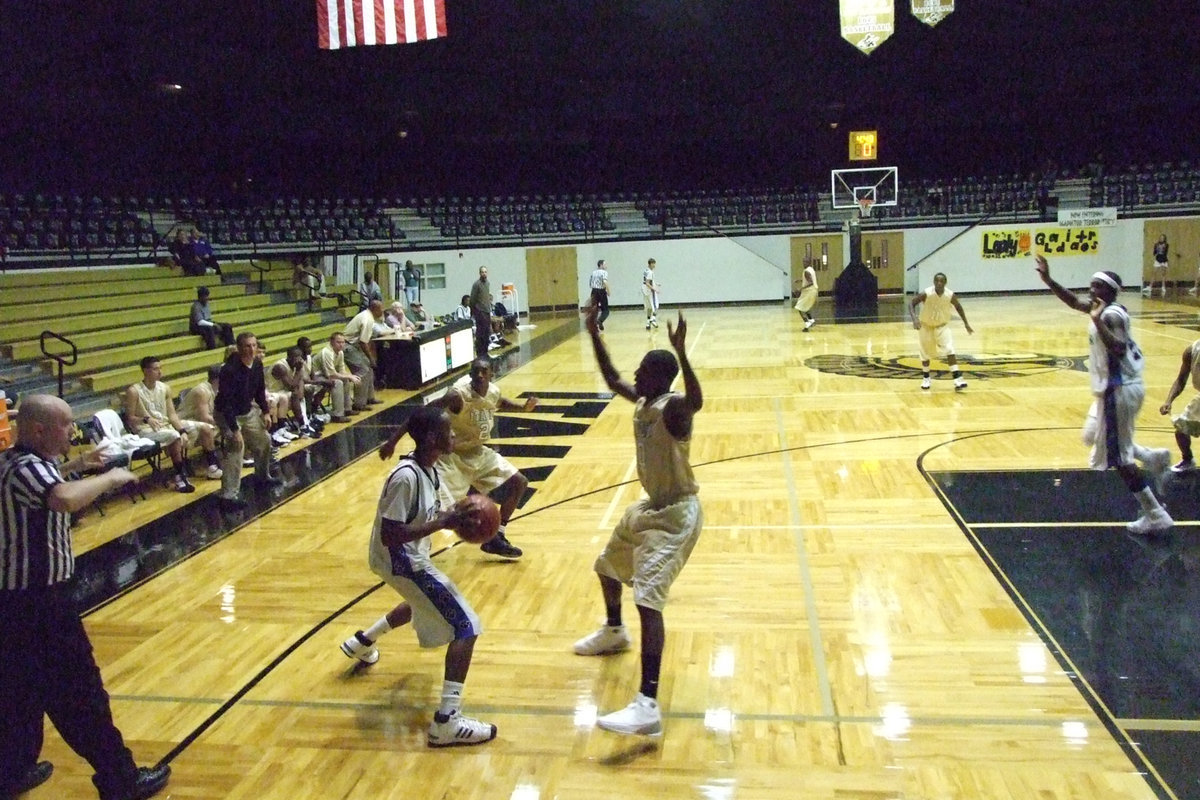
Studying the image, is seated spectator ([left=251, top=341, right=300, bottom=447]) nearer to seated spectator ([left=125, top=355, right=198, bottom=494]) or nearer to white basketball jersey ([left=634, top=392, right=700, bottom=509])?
seated spectator ([left=125, top=355, right=198, bottom=494])

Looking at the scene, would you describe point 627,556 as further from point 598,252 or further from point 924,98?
point 924,98

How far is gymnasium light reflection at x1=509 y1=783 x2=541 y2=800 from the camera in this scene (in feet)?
12.6

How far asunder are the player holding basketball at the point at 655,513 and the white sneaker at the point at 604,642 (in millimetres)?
441

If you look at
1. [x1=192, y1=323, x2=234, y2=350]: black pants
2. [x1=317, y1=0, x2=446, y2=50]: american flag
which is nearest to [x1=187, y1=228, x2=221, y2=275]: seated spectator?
[x1=192, y1=323, x2=234, y2=350]: black pants

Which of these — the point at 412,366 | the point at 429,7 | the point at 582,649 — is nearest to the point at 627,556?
the point at 582,649

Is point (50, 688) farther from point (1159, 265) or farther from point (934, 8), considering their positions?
point (1159, 265)

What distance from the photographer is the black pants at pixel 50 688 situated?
3.72 m

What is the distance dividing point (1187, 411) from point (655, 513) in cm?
598

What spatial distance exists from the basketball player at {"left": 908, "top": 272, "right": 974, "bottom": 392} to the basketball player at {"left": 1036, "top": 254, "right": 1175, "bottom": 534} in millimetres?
5981

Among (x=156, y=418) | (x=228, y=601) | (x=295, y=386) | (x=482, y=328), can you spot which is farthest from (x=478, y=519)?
(x=482, y=328)

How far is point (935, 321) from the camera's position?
12820 mm

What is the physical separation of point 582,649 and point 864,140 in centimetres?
2651

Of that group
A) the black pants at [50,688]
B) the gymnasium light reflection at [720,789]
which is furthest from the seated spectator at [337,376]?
the gymnasium light reflection at [720,789]

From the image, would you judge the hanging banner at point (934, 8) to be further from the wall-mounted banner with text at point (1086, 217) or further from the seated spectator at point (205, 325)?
the seated spectator at point (205, 325)
